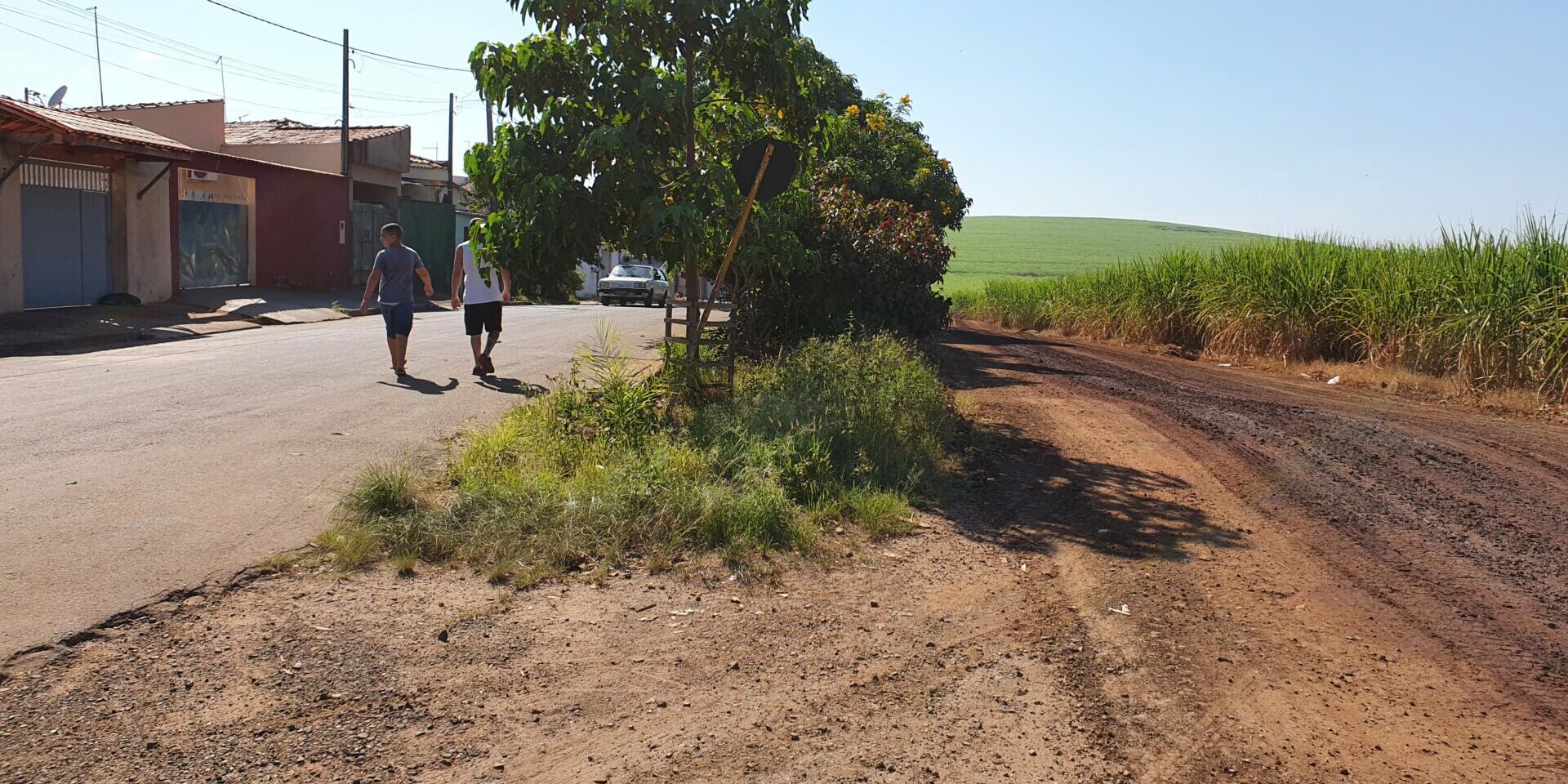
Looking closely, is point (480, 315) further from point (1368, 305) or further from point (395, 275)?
point (1368, 305)

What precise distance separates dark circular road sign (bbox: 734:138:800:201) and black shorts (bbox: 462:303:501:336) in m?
4.24

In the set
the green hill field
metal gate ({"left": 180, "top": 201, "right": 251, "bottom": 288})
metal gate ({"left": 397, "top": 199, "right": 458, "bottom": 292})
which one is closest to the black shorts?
metal gate ({"left": 180, "top": 201, "right": 251, "bottom": 288})

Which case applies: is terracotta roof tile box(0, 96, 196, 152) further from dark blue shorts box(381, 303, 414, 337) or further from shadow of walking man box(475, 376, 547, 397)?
shadow of walking man box(475, 376, 547, 397)

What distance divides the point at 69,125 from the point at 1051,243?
279 feet

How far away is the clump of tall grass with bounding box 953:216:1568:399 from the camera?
12.9 m

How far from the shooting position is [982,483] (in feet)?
25.7

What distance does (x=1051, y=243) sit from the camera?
3780 inches

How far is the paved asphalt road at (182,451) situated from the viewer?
5059 millimetres

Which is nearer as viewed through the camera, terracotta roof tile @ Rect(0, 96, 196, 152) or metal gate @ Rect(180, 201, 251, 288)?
terracotta roof tile @ Rect(0, 96, 196, 152)

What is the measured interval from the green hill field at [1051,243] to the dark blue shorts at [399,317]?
41817mm

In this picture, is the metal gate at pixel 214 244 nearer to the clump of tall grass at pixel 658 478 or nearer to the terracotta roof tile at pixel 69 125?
the terracotta roof tile at pixel 69 125

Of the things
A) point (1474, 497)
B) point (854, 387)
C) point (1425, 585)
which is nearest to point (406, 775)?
point (1425, 585)

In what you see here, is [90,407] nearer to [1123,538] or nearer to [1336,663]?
[1123,538]

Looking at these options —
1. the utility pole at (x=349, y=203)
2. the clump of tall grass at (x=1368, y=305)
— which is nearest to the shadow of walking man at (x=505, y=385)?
the clump of tall grass at (x=1368, y=305)
